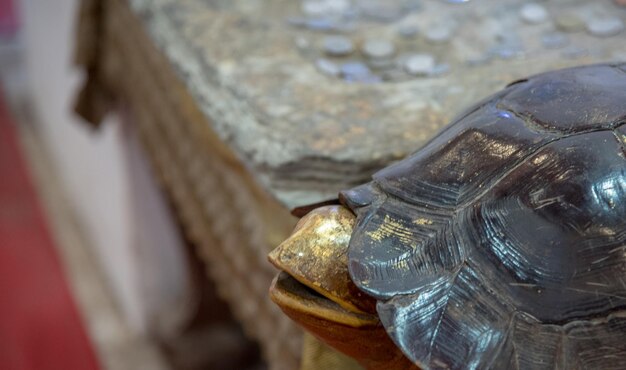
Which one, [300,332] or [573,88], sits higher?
[573,88]

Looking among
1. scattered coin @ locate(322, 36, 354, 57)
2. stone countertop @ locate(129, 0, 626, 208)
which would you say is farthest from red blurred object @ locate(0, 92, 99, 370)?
scattered coin @ locate(322, 36, 354, 57)

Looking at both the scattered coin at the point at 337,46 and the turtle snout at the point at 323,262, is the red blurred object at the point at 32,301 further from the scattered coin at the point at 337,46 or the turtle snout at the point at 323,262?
the turtle snout at the point at 323,262

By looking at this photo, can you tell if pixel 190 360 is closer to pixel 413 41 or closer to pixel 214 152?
pixel 214 152

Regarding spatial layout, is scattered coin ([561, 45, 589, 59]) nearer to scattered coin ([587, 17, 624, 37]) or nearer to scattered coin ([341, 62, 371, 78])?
scattered coin ([587, 17, 624, 37])

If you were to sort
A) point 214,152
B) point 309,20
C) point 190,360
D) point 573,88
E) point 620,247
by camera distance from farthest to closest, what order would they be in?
1. point 190,360
2. point 309,20
3. point 214,152
4. point 573,88
5. point 620,247

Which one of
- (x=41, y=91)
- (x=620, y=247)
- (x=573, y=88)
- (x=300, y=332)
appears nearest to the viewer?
(x=620, y=247)

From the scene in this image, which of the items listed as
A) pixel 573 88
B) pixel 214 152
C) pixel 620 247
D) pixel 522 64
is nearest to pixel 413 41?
pixel 522 64

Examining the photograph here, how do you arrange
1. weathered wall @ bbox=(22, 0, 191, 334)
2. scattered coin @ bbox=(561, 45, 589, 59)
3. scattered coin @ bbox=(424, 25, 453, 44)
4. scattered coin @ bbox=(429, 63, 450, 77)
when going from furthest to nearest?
weathered wall @ bbox=(22, 0, 191, 334) → scattered coin @ bbox=(424, 25, 453, 44) → scattered coin @ bbox=(429, 63, 450, 77) → scattered coin @ bbox=(561, 45, 589, 59)
